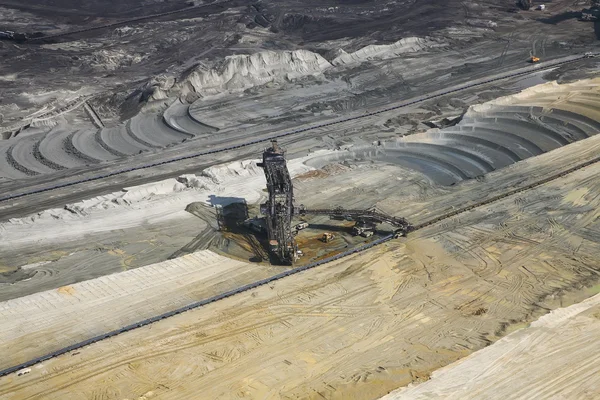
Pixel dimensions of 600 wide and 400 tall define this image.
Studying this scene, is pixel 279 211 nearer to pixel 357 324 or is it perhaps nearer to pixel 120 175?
pixel 357 324

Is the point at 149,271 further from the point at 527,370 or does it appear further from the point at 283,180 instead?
the point at 527,370

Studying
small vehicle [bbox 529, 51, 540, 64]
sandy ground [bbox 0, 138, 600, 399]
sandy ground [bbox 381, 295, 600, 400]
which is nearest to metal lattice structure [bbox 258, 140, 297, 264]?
sandy ground [bbox 0, 138, 600, 399]

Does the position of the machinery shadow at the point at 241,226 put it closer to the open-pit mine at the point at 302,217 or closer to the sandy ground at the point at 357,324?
the open-pit mine at the point at 302,217

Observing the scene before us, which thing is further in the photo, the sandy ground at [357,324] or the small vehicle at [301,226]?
the small vehicle at [301,226]

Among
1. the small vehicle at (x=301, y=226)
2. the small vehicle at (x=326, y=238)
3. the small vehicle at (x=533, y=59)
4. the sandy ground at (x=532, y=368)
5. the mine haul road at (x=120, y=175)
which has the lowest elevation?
the sandy ground at (x=532, y=368)

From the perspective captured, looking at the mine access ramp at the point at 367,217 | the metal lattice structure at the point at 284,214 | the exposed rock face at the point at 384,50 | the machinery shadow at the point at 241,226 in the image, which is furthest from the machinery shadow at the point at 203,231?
the exposed rock face at the point at 384,50

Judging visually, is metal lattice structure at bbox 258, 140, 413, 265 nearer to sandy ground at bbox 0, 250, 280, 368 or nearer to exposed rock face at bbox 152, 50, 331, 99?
sandy ground at bbox 0, 250, 280, 368
